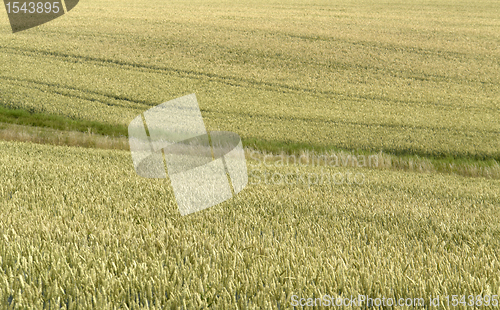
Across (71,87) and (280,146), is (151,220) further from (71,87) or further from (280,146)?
(71,87)

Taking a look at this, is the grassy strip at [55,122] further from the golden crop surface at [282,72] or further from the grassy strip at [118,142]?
the golden crop surface at [282,72]

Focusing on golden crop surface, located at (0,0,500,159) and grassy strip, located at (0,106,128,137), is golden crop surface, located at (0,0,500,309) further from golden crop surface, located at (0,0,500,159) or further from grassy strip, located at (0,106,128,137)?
grassy strip, located at (0,106,128,137)

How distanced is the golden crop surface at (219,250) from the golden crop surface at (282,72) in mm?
13749

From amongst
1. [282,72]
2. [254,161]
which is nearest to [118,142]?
[254,161]

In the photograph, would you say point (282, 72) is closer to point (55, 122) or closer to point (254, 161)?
point (55, 122)

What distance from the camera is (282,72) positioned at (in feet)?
→ 95.2

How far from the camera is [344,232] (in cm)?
387

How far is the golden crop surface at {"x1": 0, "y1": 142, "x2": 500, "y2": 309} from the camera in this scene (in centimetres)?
218

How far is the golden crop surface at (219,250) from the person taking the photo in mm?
2184

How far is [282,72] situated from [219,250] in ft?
89.1

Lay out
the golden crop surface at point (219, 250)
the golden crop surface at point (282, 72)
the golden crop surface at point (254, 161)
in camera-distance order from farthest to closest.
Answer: the golden crop surface at point (282, 72) < the golden crop surface at point (254, 161) < the golden crop surface at point (219, 250)

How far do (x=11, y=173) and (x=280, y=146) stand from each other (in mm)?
12975

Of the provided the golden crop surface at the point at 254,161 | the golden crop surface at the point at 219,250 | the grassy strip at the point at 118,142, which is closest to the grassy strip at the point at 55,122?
the grassy strip at the point at 118,142

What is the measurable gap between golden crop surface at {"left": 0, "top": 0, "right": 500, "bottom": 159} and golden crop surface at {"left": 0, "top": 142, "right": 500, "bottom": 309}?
1375 cm
